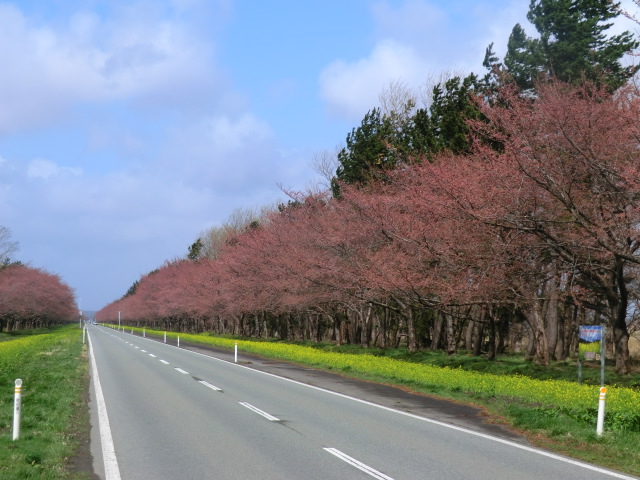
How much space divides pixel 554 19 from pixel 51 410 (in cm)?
3031

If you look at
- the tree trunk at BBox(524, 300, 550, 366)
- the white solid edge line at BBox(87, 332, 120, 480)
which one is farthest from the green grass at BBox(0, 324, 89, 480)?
→ the tree trunk at BBox(524, 300, 550, 366)

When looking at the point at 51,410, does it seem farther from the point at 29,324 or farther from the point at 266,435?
→ the point at 29,324

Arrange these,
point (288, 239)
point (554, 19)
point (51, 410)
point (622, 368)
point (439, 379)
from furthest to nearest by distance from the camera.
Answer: point (288, 239) < point (554, 19) < point (622, 368) < point (439, 379) < point (51, 410)

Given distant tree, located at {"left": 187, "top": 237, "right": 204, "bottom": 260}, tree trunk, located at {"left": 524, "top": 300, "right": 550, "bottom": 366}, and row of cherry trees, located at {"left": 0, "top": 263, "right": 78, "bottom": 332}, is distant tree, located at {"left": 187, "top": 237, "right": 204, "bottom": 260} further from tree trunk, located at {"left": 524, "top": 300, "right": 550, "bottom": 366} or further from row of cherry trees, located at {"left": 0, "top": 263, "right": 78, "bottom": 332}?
tree trunk, located at {"left": 524, "top": 300, "right": 550, "bottom": 366}

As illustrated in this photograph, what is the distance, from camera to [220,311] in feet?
228

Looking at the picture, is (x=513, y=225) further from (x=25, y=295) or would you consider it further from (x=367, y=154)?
(x=25, y=295)

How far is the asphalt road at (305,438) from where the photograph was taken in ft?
25.0

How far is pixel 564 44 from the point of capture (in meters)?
31.3

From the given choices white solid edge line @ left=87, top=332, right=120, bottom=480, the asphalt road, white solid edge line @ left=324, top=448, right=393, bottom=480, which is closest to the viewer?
white solid edge line @ left=324, top=448, right=393, bottom=480

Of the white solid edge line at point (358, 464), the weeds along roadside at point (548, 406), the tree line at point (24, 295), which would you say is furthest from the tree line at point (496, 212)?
the tree line at point (24, 295)

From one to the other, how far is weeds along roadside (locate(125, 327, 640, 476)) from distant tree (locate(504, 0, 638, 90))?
1578 centimetres

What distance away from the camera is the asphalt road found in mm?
7621

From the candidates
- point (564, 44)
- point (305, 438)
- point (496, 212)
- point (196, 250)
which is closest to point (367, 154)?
point (564, 44)

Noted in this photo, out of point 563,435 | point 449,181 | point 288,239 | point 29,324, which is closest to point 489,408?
point 563,435
